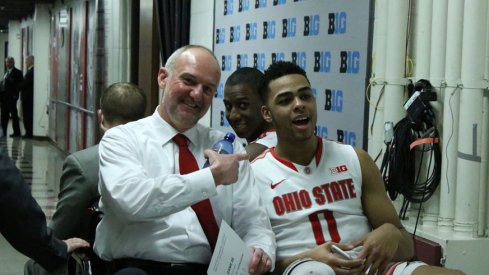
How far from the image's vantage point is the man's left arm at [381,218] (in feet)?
8.21

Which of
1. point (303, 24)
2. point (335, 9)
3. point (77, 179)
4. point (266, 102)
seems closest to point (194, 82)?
point (266, 102)

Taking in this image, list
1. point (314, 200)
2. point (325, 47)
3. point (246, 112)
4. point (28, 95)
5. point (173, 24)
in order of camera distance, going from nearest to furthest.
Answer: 1. point (314, 200)
2. point (246, 112)
3. point (325, 47)
4. point (173, 24)
5. point (28, 95)

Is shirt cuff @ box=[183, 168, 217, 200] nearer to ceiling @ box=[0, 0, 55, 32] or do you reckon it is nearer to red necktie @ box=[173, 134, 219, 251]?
red necktie @ box=[173, 134, 219, 251]

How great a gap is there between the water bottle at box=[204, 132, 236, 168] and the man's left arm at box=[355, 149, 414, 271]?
523 millimetres

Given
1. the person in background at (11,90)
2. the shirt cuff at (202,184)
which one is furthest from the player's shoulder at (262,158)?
the person in background at (11,90)

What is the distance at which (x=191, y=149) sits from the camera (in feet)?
8.32

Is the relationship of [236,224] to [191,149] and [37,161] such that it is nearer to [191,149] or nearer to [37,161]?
[191,149]

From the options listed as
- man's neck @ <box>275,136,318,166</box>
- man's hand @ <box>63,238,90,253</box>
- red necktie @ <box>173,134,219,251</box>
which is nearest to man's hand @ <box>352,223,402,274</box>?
man's neck @ <box>275,136,318,166</box>

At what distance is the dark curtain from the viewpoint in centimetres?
641

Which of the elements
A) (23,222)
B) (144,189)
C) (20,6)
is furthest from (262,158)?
(20,6)

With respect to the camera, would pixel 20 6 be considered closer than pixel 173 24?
No

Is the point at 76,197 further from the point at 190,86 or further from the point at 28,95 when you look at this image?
the point at 28,95

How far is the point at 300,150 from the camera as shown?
2.69 m

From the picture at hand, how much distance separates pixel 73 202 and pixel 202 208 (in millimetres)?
694
